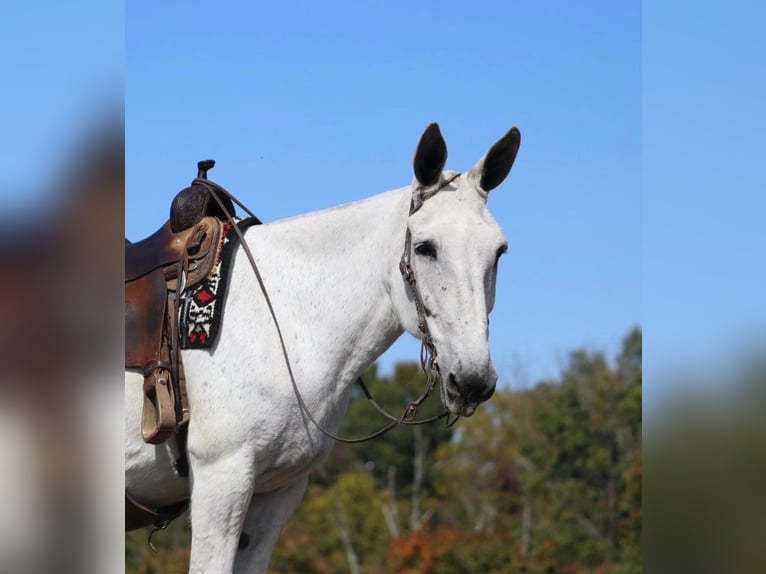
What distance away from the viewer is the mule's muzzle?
3.91 meters

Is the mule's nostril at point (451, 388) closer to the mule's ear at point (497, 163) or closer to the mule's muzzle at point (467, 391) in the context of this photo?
the mule's muzzle at point (467, 391)

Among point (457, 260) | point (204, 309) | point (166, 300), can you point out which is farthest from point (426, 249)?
point (166, 300)

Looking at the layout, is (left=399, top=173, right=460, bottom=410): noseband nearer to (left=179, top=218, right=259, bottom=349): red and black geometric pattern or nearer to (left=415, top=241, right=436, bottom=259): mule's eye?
(left=415, top=241, right=436, bottom=259): mule's eye

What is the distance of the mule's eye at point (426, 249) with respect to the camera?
13.5ft

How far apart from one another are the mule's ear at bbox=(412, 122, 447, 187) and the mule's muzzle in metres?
0.82

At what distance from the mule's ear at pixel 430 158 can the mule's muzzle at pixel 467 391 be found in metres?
0.82

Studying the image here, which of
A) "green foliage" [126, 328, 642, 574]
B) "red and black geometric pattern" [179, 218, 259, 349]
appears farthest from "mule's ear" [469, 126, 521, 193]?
"green foliage" [126, 328, 642, 574]

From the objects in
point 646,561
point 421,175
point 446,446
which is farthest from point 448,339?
point 446,446

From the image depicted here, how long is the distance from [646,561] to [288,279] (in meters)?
2.75

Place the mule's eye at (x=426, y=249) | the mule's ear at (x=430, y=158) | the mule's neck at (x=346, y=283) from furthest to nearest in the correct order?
1. the mule's neck at (x=346, y=283)
2. the mule's ear at (x=430, y=158)
3. the mule's eye at (x=426, y=249)

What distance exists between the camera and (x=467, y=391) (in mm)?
3938

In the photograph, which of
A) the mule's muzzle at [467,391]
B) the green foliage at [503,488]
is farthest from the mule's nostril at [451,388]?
the green foliage at [503,488]

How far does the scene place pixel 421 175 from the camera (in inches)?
168

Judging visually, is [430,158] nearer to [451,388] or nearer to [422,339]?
[422,339]
